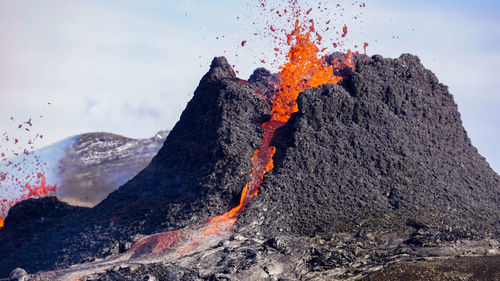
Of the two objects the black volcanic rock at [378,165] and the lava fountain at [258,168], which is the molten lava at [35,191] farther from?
the black volcanic rock at [378,165]

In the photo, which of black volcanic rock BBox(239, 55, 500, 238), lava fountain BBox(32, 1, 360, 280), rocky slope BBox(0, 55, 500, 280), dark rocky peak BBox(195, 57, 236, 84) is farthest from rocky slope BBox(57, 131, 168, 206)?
black volcanic rock BBox(239, 55, 500, 238)

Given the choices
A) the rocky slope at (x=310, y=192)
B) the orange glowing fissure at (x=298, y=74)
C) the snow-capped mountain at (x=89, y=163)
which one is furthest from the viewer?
the snow-capped mountain at (x=89, y=163)

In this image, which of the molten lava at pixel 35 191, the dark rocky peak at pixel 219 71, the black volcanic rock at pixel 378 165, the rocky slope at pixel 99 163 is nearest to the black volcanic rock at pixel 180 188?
the dark rocky peak at pixel 219 71

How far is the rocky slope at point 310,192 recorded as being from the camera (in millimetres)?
16953

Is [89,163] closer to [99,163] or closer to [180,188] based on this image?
[99,163]

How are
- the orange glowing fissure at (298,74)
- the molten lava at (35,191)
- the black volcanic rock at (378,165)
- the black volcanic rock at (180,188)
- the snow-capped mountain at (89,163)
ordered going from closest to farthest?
1. the black volcanic rock at (378,165)
2. the black volcanic rock at (180,188)
3. the orange glowing fissure at (298,74)
4. the molten lava at (35,191)
5. the snow-capped mountain at (89,163)

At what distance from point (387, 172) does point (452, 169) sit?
3962 mm

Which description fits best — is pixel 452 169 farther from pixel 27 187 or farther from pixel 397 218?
pixel 27 187

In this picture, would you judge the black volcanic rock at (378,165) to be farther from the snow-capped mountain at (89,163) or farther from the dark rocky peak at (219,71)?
the snow-capped mountain at (89,163)

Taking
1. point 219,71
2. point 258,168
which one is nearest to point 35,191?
point 219,71

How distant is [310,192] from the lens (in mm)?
19516

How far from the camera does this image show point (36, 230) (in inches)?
954

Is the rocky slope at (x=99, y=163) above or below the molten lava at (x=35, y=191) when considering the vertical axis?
above

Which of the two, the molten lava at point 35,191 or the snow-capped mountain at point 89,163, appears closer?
the molten lava at point 35,191
